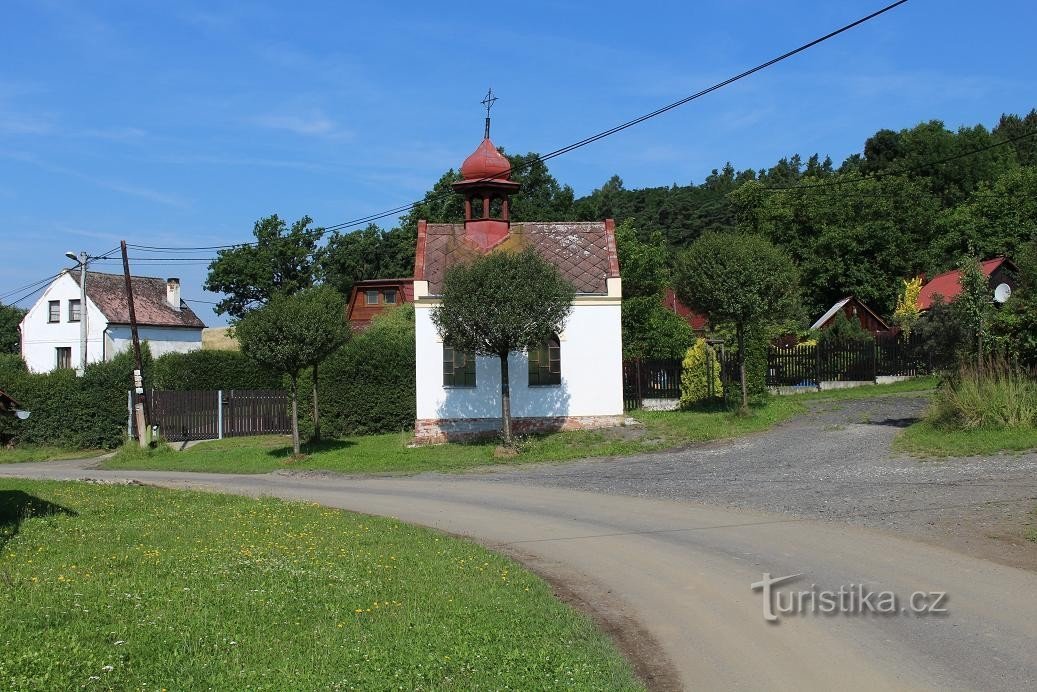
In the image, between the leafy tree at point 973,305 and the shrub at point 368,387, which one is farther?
the shrub at point 368,387

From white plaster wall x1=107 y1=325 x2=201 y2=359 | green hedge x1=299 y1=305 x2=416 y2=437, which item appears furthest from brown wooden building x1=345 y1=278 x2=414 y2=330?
green hedge x1=299 y1=305 x2=416 y2=437

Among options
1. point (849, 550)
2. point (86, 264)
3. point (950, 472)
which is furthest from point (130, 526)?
point (86, 264)

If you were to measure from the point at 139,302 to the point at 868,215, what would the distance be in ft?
152

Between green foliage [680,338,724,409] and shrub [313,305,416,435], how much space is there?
9052mm

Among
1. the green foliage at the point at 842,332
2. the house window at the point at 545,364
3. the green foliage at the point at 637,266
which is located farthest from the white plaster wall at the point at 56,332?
the green foliage at the point at 842,332

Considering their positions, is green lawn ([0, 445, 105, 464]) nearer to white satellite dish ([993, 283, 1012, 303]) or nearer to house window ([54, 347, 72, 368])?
house window ([54, 347, 72, 368])

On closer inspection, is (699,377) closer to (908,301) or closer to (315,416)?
(315,416)

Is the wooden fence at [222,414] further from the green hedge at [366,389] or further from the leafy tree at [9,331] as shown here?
the leafy tree at [9,331]

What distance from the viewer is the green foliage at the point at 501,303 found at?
76.4ft

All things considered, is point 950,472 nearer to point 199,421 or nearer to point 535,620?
point 535,620

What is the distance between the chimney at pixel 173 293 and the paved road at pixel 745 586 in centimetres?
4705

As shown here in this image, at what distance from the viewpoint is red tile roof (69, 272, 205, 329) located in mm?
55500

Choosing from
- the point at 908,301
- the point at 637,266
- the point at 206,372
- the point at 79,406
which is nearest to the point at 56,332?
the point at 79,406

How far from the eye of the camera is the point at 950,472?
16.1 m
